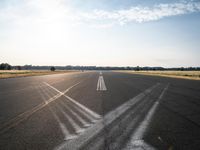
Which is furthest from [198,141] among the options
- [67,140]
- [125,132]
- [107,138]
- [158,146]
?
[67,140]

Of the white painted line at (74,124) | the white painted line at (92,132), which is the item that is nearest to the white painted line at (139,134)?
the white painted line at (92,132)

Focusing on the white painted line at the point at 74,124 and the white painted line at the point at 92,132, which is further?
the white painted line at the point at 74,124

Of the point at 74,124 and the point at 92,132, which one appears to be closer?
the point at 92,132

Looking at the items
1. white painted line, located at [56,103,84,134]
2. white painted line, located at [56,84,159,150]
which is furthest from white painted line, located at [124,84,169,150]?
white painted line, located at [56,103,84,134]

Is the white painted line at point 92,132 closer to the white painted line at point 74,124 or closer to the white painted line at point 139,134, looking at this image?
the white painted line at point 74,124

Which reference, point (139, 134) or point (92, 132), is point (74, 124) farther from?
point (139, 134)

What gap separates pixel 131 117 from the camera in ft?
21.7

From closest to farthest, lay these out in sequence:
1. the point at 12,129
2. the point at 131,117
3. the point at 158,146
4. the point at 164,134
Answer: the point at 158,146, the point at 164,134, the point at 12,129, the point at 131,117

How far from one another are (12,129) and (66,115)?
1.98 m

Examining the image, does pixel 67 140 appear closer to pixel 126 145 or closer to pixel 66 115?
pixel 126 145

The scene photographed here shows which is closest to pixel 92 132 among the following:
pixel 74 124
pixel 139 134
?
pixel 74 124

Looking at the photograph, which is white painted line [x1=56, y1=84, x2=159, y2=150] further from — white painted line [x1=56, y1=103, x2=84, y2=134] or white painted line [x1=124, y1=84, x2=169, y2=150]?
white painted line [x1=124, y1=84, x2=169, y2=150]

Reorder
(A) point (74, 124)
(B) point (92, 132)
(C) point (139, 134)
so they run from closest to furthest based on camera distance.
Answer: (C) point (139, 134), (B) point (92, 132), (A) point (74, 124)

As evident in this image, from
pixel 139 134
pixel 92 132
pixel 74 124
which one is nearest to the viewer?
pixel 139 134
